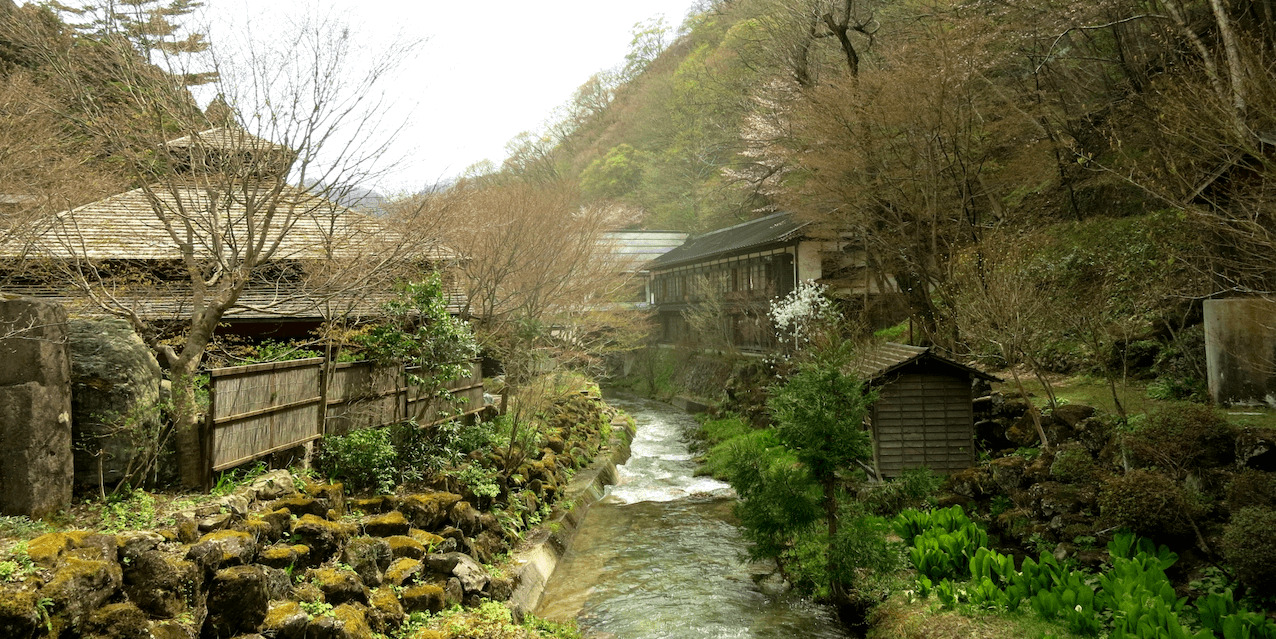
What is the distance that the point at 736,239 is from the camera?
33.7m

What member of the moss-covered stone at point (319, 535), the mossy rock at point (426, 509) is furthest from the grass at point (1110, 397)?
the moss-covered stone at point (319, 535)

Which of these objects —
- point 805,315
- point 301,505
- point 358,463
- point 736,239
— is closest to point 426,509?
point 358,463

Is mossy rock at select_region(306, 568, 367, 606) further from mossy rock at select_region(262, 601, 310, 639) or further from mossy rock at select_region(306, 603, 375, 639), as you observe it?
mossy rock at select_region(262, 601, 310, 639)

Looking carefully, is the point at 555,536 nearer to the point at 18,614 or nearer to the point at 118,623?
the point at 118,623

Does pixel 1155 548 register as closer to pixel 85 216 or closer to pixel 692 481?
pixel 692 481

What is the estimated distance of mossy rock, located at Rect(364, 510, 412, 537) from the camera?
355 inches

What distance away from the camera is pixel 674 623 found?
9.90 meters

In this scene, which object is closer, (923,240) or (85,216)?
(85,216)

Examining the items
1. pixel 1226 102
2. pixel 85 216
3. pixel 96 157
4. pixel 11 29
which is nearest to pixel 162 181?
pixel 11 29

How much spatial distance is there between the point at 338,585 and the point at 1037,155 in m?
19.8

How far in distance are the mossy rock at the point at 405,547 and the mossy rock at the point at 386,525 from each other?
8.2 inches

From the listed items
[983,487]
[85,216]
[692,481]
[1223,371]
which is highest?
[85,216]

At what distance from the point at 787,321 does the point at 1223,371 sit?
12.5m

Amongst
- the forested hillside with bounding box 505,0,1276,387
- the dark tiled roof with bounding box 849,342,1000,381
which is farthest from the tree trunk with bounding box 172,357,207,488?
the forested hillside with bounding box 505,0,1276,387
